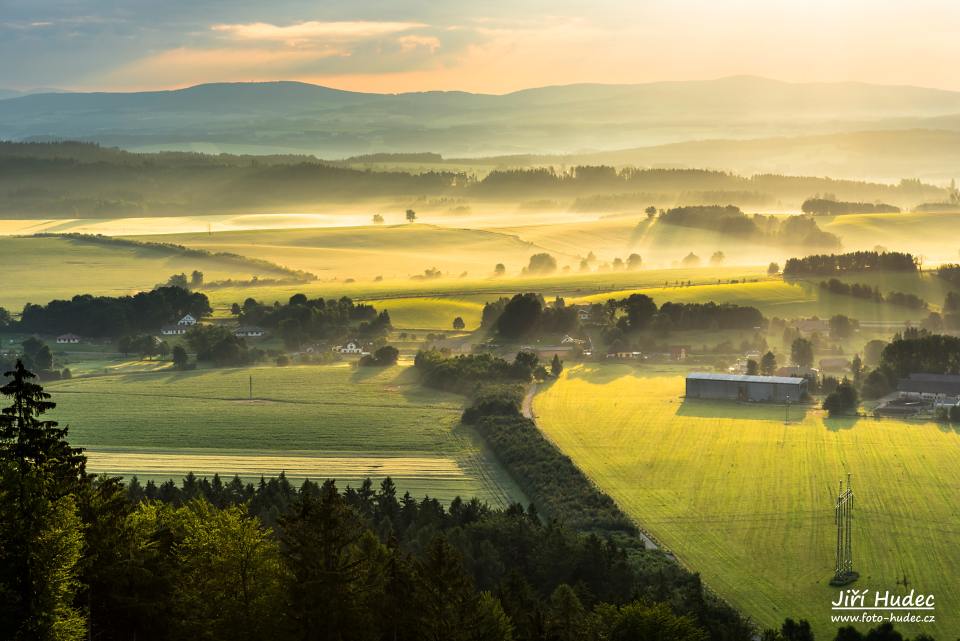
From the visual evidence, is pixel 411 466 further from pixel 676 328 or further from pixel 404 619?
pixel 676 328

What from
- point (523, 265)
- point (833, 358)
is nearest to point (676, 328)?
point (833, 358)

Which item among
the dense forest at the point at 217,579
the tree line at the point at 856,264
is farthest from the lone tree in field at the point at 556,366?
the dense forest at the point at 217,579

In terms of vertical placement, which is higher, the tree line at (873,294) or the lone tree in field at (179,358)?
the tree line at (873,294)

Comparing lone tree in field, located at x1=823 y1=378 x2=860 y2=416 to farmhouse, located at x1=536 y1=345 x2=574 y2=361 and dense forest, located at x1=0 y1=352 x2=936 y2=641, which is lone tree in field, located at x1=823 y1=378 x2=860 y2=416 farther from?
dense forest, located at x1=0 y1=352 x2=936 y2=641

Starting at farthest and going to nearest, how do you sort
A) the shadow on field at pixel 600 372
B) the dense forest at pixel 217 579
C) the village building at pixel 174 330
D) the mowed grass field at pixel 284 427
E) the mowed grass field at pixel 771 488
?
the village building at pixel 174 330 < the shadow on field at pixel 600 372 < the mowed grass field at pixel 284 427 < the mowed grass field at pixel 771 488 < the dense forest at pixel 217 579

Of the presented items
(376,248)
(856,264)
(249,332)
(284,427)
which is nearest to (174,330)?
(249,332)

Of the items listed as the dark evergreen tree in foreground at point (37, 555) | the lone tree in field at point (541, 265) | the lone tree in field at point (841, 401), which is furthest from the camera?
the lone tree in field at point (541, 265)

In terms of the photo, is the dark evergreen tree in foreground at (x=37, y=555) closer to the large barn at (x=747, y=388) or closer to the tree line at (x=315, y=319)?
the large barn at (x=747, y=388)
